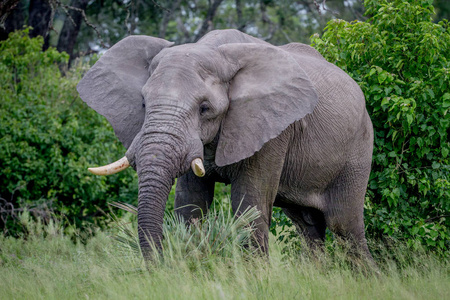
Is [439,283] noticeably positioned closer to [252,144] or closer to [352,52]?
[252,144]

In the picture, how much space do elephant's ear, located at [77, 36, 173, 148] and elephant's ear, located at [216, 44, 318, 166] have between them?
68 cm

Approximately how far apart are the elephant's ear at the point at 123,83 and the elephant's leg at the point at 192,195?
2.07ft

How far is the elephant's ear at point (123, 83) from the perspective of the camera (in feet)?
16.9

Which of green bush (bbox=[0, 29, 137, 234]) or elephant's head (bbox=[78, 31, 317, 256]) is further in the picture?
green bush (bbox=[0, 29, 137, 234])

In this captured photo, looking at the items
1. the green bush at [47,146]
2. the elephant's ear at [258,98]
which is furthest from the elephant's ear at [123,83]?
the green bush at [47,146]

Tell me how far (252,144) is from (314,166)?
105 cm

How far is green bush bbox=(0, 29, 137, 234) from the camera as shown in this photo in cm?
883

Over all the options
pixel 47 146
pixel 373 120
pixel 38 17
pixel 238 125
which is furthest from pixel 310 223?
pixel 38 17

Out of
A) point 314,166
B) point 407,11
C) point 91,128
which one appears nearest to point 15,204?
point 91,128

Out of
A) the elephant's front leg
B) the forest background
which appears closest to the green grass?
the elephant's front leg

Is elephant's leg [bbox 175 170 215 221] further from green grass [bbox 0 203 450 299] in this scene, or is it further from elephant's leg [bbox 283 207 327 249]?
elephant's leg [bbox 283 207 327 249]

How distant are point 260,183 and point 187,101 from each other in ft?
3.27

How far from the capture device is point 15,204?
30.6 ft

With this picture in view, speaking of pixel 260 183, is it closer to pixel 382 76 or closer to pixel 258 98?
pixel 258 98
